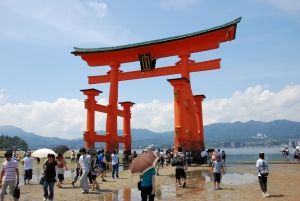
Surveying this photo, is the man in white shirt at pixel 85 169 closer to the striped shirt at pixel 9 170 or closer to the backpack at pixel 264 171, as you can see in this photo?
the striped shirt at pixel 9 170

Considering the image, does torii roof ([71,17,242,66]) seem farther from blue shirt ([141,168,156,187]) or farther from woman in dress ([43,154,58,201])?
blue shirt ([141,168,156,187])

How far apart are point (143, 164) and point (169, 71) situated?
17350mm

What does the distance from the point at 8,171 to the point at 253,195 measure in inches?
282

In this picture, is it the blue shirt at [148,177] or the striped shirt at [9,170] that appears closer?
the blue shirt at [148,177]

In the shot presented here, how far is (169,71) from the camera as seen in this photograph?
22.2 m

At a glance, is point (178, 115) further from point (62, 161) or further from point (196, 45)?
point (62, 161)

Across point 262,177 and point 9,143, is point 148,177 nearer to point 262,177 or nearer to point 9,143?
point 262,177

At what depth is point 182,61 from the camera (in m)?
21.5

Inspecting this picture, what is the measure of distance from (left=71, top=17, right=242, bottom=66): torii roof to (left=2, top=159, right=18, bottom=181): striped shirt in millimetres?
16534

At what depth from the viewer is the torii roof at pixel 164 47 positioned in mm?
20047

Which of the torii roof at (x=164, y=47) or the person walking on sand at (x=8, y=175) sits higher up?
the torii roof at (x=164, y=47)

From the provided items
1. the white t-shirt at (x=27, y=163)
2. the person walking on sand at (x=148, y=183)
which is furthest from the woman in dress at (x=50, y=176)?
the white t-shirt at (x=27, y=163)

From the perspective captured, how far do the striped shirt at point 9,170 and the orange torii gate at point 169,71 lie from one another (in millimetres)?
13193

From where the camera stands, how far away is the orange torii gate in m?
19.2
